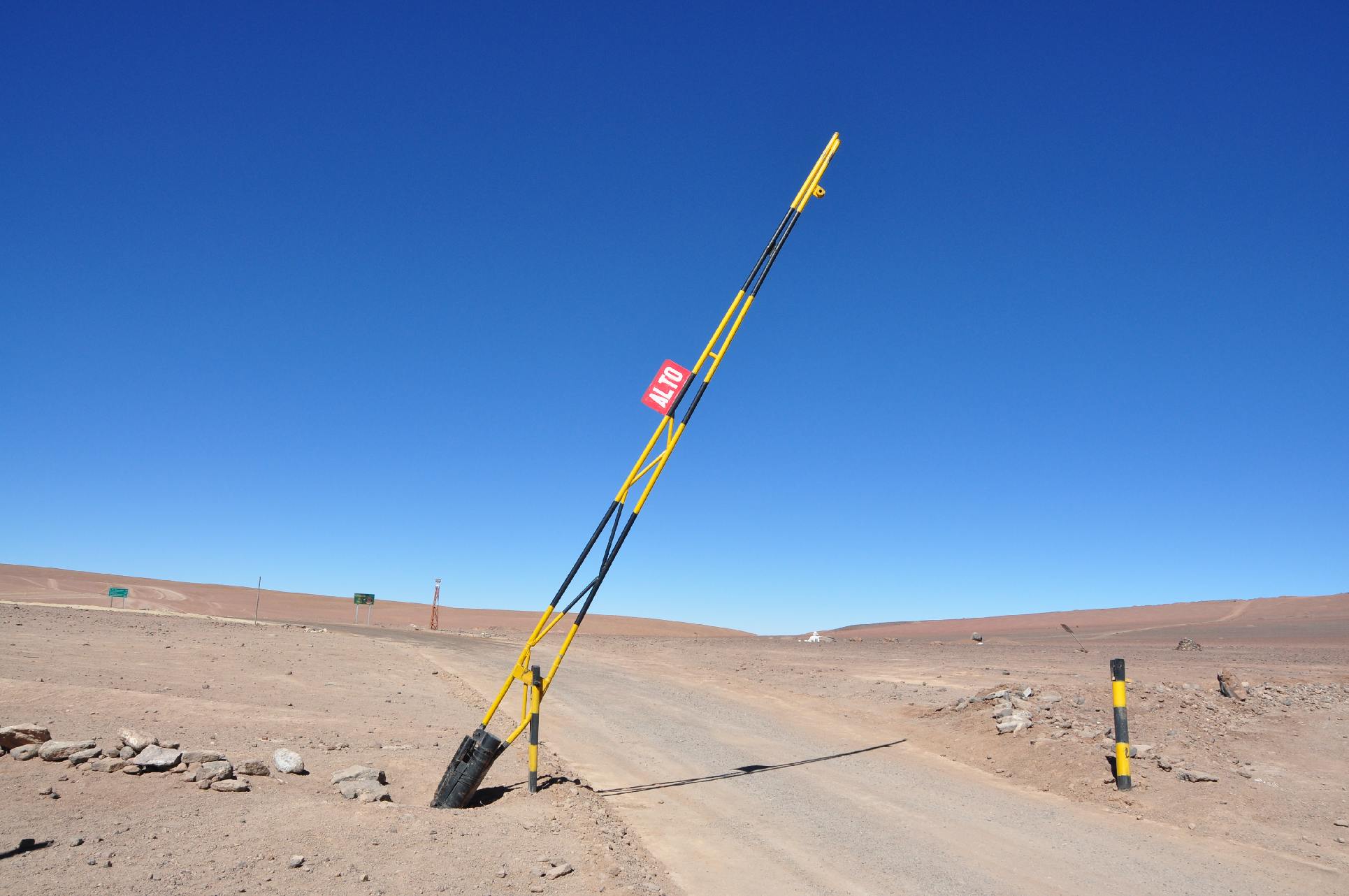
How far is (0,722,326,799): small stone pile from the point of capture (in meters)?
7.57

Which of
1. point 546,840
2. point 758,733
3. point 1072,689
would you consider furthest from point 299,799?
point 1072,689

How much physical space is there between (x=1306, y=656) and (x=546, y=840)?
2951cm

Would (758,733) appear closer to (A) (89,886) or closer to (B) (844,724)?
(B) (844,724)

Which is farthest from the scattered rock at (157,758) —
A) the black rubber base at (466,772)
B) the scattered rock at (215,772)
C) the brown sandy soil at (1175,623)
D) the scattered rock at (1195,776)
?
the brown sandy soil at (1175,623)

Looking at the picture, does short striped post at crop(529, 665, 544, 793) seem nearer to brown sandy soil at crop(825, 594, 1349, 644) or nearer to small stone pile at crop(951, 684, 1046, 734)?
small stone pile at crop(951, 684, 1046, 734)

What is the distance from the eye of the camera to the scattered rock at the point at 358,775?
830 centimetres

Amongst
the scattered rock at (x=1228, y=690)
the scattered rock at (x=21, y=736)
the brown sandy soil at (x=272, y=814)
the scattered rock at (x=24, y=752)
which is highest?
the scattered rock at (x=1228, y=690)

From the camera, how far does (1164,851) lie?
7.40 metres

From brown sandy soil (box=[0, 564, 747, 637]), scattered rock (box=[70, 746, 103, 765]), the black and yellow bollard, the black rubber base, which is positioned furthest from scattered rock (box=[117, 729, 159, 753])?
brown sandy soil (box=[0, 564, 747, 637])

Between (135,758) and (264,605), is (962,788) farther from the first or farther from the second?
(264,605)

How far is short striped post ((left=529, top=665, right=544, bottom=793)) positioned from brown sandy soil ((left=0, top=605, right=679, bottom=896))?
0.18 meters

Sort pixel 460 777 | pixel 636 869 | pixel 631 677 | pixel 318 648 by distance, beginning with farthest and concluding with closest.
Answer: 1. pixel 318 648
2. pixel 631 677
3. pixel 460 777
4. pixel 636 869

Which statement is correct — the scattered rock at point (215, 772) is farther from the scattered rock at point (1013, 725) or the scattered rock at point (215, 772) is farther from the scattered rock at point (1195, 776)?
the scattered rock at point (1013, 725)

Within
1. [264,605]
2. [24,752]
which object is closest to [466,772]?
[24,752]
